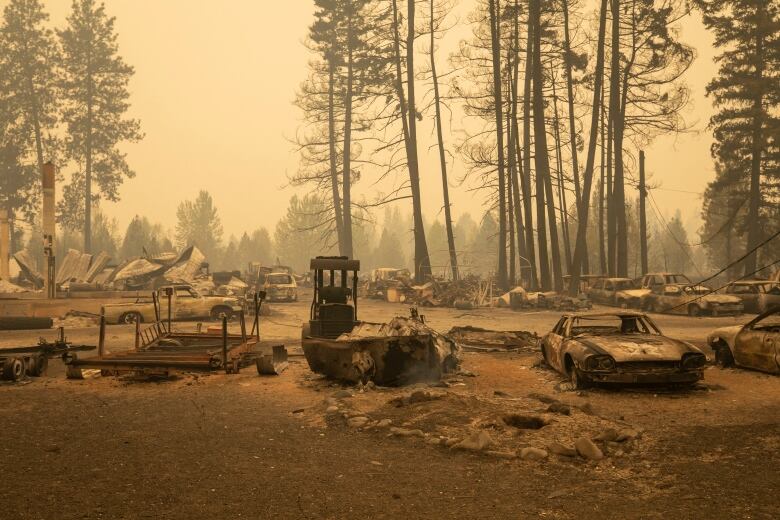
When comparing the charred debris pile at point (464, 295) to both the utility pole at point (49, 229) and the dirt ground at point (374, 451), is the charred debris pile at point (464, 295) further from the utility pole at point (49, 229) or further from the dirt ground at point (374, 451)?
the dirt ground at point (374, 451)

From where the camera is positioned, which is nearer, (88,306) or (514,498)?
(514,498)

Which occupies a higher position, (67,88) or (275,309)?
(67,88)

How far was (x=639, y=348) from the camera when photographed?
9.75 metres

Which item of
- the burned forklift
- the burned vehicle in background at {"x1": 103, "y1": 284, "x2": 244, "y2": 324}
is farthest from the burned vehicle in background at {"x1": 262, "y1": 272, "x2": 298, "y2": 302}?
the burned forklift

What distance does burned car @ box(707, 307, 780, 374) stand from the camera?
35.9 feet

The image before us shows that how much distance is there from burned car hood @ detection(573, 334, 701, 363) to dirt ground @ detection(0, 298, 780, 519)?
582mm

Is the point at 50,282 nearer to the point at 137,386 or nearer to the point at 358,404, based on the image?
the point at 137,386

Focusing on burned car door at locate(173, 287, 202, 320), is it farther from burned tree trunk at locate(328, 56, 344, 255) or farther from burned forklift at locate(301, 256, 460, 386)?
burned tree trunk at locate(328, 56, 344, 255)

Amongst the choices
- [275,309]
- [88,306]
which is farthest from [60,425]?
[275,309]

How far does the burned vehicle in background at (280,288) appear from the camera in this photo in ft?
110

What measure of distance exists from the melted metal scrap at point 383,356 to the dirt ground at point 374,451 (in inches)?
13.2

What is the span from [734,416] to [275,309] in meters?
22.8

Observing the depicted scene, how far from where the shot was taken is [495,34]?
36.1m

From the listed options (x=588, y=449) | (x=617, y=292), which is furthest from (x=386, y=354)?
(x=617, y=292)
